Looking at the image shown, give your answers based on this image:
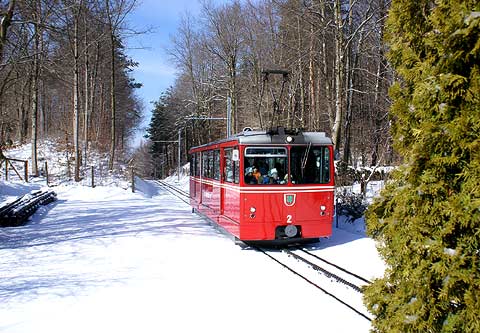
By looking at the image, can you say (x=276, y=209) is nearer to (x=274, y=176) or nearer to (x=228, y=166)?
(x=274, y=176)

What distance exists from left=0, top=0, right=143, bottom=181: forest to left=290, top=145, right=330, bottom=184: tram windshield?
7178mm

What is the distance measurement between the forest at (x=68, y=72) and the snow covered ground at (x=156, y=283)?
17.7 ft

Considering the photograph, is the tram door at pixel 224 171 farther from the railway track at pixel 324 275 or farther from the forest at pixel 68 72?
the forest at pixel 68 72

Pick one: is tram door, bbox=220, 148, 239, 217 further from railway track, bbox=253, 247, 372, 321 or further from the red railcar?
railway track, bbox=253, 247, 372, 321

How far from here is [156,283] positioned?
7.83 m

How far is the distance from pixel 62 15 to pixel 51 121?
44905mm

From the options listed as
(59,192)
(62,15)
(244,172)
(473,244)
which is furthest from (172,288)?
(59,192)

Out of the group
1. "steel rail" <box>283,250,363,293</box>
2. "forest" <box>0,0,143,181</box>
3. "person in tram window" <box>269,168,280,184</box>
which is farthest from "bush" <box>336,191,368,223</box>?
"forest" <box>0,0,143,181</box>

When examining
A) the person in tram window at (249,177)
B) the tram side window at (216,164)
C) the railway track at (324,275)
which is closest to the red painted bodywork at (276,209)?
the person in tram window at (249,177)

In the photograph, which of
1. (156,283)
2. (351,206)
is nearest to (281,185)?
(156,283)

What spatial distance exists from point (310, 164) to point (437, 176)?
23.9 ft

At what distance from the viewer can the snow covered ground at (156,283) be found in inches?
235

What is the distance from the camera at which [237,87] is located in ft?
113

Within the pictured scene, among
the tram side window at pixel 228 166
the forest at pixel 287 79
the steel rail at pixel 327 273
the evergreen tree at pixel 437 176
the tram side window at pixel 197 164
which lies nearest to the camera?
the evergreen tree at pixel 437 176
